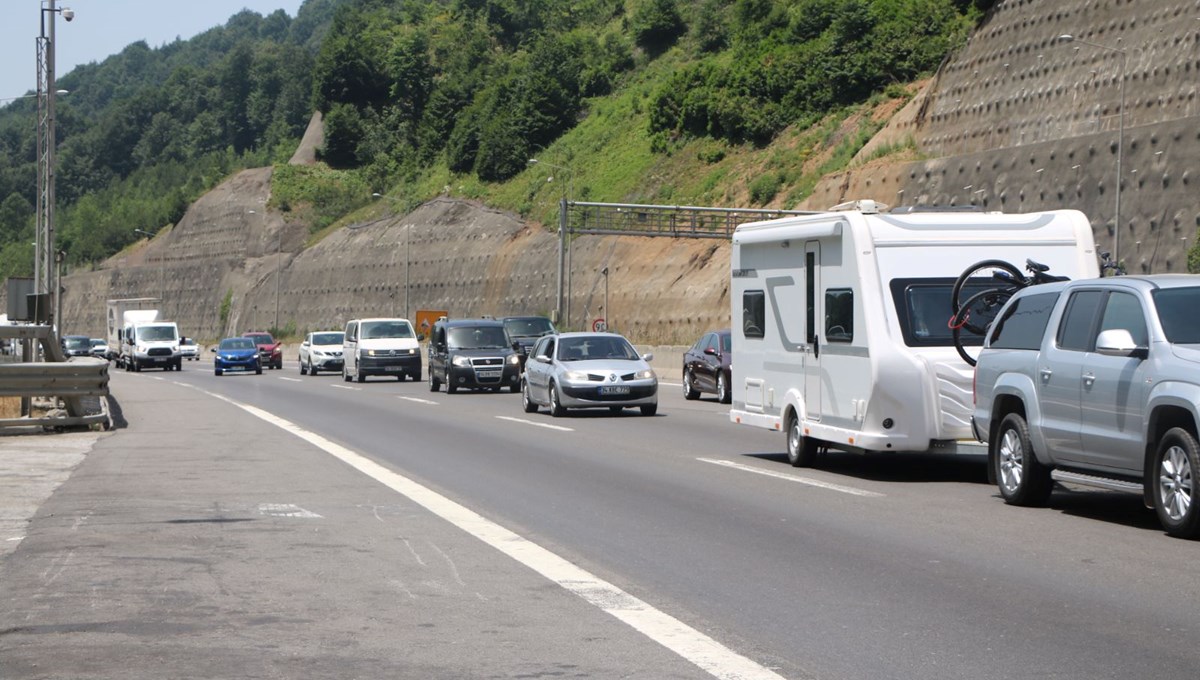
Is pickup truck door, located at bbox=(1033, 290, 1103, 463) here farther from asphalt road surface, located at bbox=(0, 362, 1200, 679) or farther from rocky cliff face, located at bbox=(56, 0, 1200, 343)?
rocky cliff face, located at bbox=(56, 0, 1200, 343)

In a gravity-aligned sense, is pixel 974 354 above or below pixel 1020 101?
below

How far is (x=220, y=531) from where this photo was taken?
11.9 metres

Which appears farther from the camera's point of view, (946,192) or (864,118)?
(864,118)

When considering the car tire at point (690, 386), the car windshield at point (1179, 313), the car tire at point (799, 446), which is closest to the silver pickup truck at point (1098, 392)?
the car windshield at point (1179, 313)

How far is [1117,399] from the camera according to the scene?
11.6 meters

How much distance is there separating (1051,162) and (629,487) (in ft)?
142

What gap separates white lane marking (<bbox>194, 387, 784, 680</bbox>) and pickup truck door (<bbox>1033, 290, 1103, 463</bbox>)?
14.5ft

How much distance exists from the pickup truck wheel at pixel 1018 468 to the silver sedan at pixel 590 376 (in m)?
13.5

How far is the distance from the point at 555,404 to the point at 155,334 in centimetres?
4092

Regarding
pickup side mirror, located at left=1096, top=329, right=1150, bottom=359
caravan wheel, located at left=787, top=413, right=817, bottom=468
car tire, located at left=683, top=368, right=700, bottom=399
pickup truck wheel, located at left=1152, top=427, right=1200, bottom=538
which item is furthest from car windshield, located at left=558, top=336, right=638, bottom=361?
pickup truck wheel, located at left=1152, top=427, right=1200, bottom=538

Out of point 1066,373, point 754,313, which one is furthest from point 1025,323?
point 754,313

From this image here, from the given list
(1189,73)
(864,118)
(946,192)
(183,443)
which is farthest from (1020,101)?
(183,443)

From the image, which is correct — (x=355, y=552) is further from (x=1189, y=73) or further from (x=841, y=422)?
(x=1189, y=73)

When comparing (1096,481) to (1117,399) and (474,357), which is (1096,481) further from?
(474,357)
